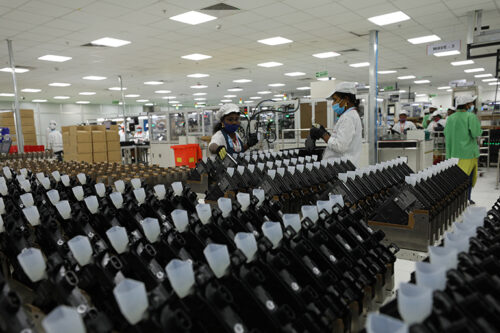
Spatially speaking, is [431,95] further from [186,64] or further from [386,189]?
[386,189]

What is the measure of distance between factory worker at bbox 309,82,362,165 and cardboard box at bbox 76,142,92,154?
5.38 meters

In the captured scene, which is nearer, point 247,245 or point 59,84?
point 247,245

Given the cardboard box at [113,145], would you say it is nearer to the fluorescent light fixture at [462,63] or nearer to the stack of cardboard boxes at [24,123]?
the stack of cardboard boxes at [24,123]

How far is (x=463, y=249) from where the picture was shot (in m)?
1.02

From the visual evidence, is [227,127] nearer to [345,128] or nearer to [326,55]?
[345,128]

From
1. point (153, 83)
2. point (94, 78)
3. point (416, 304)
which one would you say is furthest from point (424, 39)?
point (94, 78)

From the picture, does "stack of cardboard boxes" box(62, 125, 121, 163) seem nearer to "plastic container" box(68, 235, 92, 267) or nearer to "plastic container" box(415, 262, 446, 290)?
"plastic container" box(68, 235, 92, 267)

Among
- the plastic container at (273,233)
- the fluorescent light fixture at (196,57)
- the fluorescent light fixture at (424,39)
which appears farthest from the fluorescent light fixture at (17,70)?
the plastic container at (273,233)

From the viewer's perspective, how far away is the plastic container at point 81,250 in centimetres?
104

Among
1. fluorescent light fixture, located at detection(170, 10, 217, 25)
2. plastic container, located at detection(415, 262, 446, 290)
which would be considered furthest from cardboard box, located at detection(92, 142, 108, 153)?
plastic container, located at detection(415, 262, 446, 290)

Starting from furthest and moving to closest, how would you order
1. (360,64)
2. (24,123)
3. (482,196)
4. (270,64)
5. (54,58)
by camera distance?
(360,64)
(270,64)
(24,123)
(54,58)
(482,196)

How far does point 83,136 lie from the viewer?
23.0ft

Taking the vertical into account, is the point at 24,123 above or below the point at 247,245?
above

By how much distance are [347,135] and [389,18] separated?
4.41 meters
